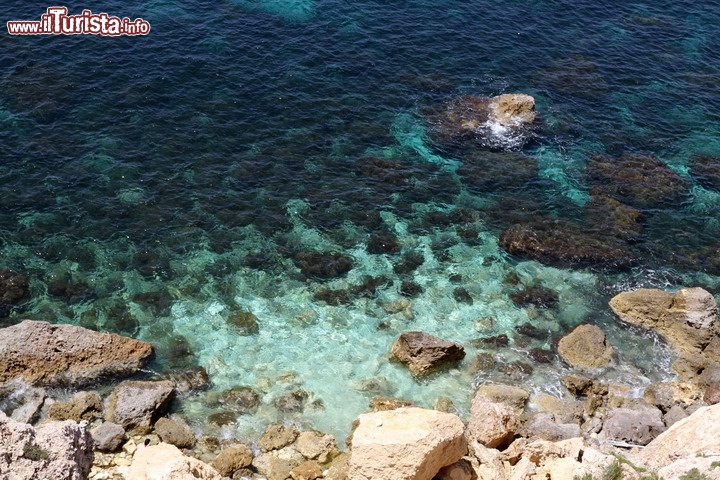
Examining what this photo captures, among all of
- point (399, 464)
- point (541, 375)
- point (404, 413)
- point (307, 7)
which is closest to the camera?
point (399, 464)

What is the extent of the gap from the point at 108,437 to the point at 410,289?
19116 millimetres

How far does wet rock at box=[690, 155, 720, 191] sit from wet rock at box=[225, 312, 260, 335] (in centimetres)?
3550

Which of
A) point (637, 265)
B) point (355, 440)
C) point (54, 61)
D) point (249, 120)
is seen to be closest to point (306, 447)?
point (355, 440)

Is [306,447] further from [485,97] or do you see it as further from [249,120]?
[485,97]

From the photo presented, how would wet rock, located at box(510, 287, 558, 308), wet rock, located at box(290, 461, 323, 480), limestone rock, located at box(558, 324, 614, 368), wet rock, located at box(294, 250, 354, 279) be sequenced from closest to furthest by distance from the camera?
1. wet rock, located at box(290, 461, 323, 480)
2. limestone rock, located at box(558, 324, 614, 368)
3. wet rock, located at box(510, 287, 558, 308)
4. wet rock, located at box(294, 250, 354, 279)

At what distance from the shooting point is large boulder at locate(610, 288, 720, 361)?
40.3 metres

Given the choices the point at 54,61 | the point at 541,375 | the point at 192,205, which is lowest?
the point at 541,375

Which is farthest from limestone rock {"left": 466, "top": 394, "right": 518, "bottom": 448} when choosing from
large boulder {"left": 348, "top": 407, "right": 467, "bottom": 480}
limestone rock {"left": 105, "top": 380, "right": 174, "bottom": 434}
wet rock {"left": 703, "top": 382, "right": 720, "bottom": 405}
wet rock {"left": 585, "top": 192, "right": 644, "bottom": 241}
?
wet rock {"left": 585, "top": 192, "right": 644, "bottom": 241}

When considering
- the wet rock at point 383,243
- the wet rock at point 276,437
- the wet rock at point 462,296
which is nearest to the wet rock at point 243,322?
the wet rock at point 276,437

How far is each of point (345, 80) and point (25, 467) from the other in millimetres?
41966

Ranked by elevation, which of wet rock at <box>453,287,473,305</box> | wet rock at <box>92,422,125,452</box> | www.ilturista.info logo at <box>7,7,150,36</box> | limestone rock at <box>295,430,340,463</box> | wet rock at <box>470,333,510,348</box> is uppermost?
www.ilturista.info logo at <box>7,7,150,36</box>

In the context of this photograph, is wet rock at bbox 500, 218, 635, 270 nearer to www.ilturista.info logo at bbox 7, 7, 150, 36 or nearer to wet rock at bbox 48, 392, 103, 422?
wet rock at bbox 48, 392, 103, 422

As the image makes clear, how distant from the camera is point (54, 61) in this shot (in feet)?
187

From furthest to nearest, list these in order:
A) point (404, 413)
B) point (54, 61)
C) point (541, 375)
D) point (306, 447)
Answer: point (54, 61) < point (541, 375) < point (306, 447) < point (404, 413)
